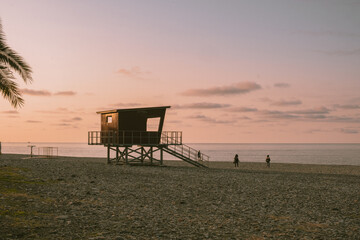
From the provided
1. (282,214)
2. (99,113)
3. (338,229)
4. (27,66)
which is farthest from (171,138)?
(338,229)

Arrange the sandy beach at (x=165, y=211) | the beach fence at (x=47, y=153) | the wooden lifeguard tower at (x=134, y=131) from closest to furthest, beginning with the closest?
the sandy beach at (x=165, y=211) → the wooden lifeguard tower at (x=134, y=131) → the beach fence at (x=47, y=153)

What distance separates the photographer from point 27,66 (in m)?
16.6

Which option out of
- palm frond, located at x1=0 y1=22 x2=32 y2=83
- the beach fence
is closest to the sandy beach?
palm frond, located at x1=0 y1=22 x2=32 y2=83

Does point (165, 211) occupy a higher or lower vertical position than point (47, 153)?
lower

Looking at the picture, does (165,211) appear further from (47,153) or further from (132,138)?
(47,153)

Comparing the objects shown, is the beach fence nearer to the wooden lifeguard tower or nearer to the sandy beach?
the wooden lifeguard tower

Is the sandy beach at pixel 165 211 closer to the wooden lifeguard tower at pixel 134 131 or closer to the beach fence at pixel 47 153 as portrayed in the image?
the wooden lifeguard tower at pixel 134 131

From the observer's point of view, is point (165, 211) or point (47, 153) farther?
point (47, 153)

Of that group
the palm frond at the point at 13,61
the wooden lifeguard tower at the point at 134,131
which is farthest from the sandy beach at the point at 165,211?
the wooden lifeguard tower at the point at 134,131

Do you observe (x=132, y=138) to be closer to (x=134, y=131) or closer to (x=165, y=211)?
(x=134, y=131)

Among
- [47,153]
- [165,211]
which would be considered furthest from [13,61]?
[47,153]

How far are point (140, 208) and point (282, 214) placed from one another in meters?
5.82

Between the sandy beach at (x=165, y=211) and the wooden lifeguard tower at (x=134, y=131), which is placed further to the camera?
the wooden lifeguard tower at (x=134, y=131)

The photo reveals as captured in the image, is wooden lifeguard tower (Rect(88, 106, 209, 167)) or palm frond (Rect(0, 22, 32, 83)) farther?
wooden lifeguard tower (Rect(88, 106, 209, 167))
